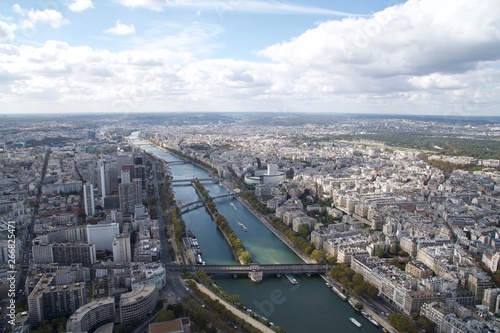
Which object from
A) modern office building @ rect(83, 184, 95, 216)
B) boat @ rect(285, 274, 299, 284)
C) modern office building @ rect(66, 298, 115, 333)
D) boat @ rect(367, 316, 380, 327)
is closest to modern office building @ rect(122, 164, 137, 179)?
modern office building @ rect(83, 184, 95, 216)

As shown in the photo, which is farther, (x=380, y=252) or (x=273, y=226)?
(x=273, y=226)

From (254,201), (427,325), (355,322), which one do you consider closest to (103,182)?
(254,201)

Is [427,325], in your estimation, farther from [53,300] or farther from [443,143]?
[443,143]

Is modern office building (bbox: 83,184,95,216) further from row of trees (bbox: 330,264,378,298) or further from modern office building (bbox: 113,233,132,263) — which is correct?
row of trees (bbox: 330,264,378,298)


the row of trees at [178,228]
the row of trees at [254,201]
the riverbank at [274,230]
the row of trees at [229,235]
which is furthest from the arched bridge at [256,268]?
the row of trees at [254,201]

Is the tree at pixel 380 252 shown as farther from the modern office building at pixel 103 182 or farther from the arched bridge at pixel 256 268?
the modern office building at pixel 103 182

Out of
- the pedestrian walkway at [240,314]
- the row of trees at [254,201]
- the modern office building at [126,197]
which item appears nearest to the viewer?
the pedestrian walkway at [240,314]

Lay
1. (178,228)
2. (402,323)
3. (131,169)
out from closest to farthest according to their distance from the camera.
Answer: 1. (402,323)
2. (178,228)
3. (131,169)
